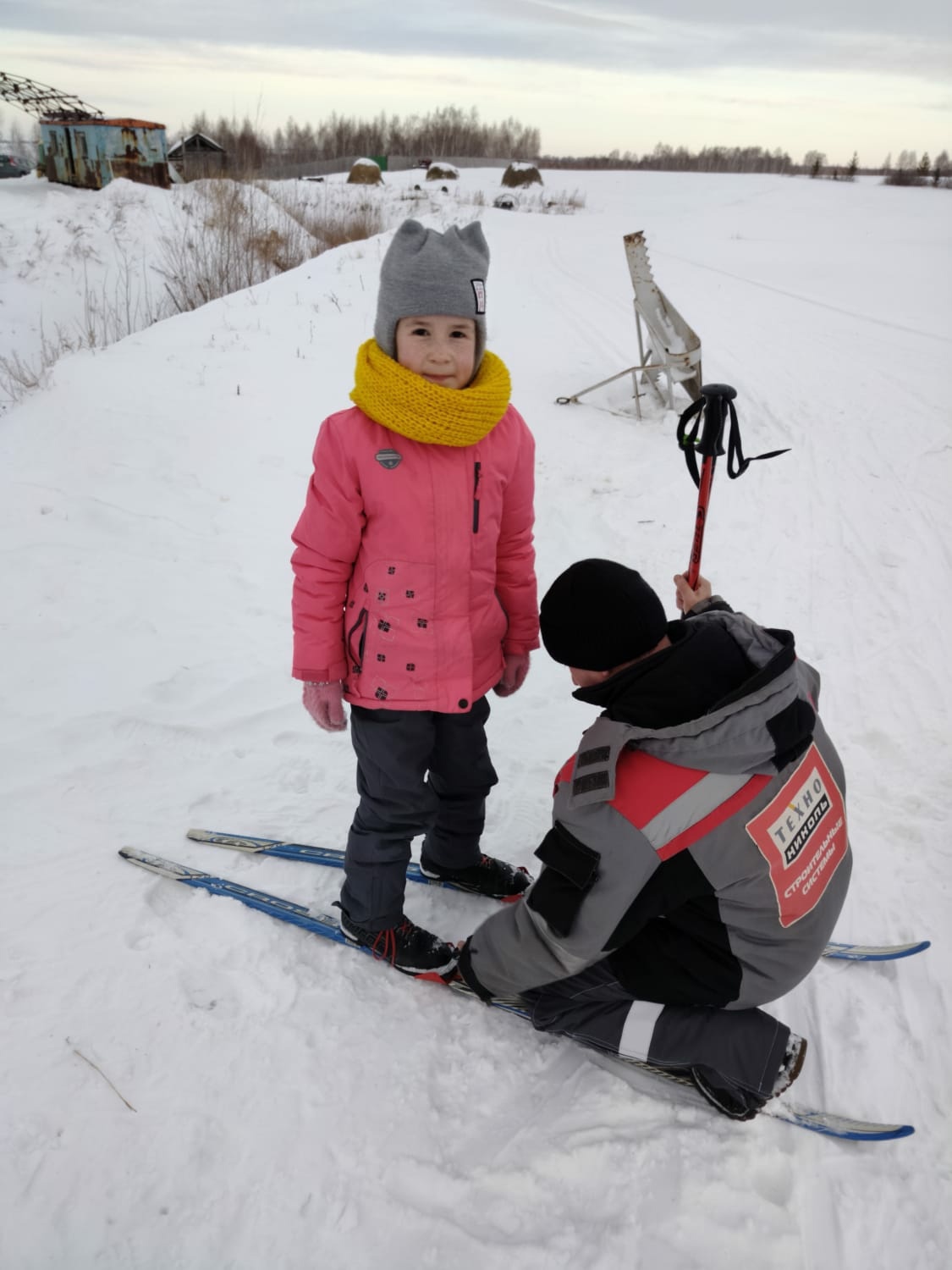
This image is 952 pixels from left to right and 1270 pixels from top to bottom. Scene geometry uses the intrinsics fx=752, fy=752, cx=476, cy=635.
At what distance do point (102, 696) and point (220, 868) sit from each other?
105 cm

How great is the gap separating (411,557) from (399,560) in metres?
0.03

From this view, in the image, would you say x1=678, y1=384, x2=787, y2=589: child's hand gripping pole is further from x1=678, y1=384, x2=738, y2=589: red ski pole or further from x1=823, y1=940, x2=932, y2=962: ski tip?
x1=823, y1=940, x2=932, y2=962: ski tip

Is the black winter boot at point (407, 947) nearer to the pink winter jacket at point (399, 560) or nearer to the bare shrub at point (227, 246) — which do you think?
the pink winter jacket at point (399, 560)

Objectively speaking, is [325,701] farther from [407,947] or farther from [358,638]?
[407,947]

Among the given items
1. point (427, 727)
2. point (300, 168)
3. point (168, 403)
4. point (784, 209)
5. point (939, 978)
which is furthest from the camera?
point (300, 168)

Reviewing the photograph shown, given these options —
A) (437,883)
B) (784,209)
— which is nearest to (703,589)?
(437,883)

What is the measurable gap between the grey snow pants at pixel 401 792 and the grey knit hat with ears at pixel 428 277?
95cm

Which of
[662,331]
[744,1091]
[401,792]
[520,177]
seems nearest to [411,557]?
[401,792]

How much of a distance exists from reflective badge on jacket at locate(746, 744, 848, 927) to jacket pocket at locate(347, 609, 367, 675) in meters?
0.95

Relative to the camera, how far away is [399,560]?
1.78m

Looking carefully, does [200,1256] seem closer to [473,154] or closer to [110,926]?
[110,926]

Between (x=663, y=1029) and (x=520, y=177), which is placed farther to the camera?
(x=520, y=177)

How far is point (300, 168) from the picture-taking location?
40656 mm

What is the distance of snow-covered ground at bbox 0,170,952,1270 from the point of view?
1.58 metres
